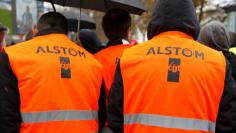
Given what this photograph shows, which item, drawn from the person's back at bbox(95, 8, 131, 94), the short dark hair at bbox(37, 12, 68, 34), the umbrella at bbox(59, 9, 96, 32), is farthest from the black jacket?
the umbrella at bbox(59, 9, 96, 32)

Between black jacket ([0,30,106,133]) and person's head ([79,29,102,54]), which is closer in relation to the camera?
black jacket ([0,30,106,133])

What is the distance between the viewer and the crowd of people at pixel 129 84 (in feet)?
10.2

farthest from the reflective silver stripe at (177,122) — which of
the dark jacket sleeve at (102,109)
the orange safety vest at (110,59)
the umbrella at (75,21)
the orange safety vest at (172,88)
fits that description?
the umbrella at (75,21)

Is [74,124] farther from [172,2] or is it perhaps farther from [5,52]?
[172,2]

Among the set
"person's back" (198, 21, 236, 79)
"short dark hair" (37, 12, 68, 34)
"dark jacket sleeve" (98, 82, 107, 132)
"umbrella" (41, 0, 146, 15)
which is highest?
"umbrella" (41, 0, 146, 15)

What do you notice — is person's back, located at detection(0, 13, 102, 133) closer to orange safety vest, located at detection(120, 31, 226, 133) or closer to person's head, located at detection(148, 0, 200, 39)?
orange safety vest, located at detection(120, 31, 226, 133)

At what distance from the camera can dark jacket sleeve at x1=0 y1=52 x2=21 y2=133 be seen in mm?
3311

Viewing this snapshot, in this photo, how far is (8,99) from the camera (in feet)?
10.9

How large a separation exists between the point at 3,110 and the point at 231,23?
13065mm

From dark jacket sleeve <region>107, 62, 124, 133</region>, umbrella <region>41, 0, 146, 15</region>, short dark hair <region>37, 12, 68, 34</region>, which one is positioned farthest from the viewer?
umbrella <region>41, 0, 146, 15</region>

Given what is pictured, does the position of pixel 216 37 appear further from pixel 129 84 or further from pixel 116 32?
pixel 129 84

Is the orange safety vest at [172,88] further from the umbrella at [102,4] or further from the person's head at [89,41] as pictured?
the person's head at [89,41]

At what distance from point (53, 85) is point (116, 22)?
1.29 metres

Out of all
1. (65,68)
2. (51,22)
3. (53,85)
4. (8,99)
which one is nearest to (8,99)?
(8,99)
